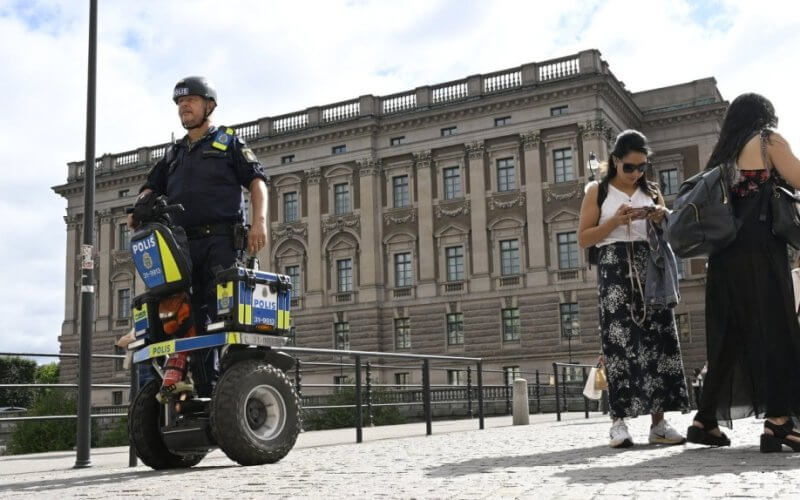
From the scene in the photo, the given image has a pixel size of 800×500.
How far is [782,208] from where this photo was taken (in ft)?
16.5

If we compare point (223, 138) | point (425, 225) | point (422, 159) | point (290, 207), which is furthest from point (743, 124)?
point (290, 207)

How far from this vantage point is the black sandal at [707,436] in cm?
533

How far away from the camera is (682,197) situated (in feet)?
17.0

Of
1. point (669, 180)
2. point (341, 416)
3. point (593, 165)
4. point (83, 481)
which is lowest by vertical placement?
point (341, 416)

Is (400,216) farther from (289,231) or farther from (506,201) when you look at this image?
(289,231)

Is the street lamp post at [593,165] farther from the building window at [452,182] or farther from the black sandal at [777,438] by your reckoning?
the building window at [452,182]

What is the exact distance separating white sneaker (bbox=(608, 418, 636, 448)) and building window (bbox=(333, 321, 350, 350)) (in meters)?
38.9

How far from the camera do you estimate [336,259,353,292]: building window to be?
45.1m

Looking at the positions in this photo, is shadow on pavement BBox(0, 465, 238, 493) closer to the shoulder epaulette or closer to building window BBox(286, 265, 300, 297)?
the shoulder epaulette

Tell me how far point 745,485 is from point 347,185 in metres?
42.7

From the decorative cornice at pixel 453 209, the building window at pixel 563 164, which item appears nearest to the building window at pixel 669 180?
the building window at pixel 563 164

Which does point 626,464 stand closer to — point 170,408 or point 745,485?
point 745,485

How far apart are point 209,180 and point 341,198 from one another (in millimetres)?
40486

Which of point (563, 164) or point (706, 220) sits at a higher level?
point (563, 164)
